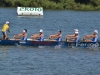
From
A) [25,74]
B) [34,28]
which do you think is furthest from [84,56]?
[34,28]

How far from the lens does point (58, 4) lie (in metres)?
106

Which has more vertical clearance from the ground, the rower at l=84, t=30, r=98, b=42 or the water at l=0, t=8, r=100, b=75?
the rower at l=84, t=30, r=98, b=42

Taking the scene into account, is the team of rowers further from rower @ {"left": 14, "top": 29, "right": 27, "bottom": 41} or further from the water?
the water

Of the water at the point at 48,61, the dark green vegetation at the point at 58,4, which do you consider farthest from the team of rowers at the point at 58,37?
the dark green vegetation at the point at 58,4

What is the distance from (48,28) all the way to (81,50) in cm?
2198

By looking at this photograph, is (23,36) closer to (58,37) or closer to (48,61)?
(58,37)

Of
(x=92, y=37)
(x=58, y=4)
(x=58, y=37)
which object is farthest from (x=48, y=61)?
(x=58, y=4)

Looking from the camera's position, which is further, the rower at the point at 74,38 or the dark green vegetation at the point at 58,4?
the dark green vegetation at the point at 58,4

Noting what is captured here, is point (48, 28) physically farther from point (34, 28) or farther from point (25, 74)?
point (25, 74)

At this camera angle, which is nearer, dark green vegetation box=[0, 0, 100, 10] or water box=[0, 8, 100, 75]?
water box=[0, 8, 100, 75]

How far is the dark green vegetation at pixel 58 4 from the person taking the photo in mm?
103475

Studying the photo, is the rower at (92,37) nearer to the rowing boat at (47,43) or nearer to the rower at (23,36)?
the rowing boat at (47,43)

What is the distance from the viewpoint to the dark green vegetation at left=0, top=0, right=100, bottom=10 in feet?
339

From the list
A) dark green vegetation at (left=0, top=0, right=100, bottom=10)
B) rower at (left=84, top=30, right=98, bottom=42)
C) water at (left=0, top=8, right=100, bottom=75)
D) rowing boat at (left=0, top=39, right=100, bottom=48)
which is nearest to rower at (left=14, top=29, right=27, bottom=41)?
rowing boat at (left=0, top=39, right=100, bottom=48)
